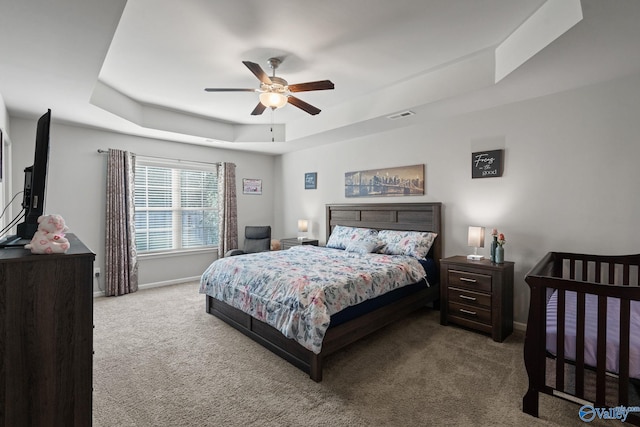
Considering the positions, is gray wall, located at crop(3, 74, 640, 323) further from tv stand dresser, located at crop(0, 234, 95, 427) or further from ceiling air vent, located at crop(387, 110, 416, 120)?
tv stand dresser, located at crop(0, 234, 95, 427)

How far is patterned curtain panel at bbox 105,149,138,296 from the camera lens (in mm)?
4461

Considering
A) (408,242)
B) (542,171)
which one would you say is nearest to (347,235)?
(408,242)

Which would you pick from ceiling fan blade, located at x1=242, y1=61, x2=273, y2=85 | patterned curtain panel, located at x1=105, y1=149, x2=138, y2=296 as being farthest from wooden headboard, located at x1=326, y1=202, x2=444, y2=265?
patterned curtain panel, located at x1=105, y1=149, x2=138, y2=296

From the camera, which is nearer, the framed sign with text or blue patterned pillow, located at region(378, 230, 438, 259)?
the framed sign with text

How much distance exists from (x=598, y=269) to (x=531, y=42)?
6.87 feet

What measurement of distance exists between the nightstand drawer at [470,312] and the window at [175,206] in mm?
4334

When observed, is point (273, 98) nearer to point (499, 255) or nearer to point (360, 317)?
point (360, 317)

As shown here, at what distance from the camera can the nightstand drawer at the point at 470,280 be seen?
10.1 ft

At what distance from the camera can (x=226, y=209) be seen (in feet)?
18.7

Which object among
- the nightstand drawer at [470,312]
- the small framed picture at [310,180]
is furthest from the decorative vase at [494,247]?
the small framed picture at [310,180]

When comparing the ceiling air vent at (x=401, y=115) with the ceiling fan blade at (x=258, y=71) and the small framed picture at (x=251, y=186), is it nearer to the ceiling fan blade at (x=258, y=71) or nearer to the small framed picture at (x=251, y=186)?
the ceiling fan blade at (x=258, y=71)

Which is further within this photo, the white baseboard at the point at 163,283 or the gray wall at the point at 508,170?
the white baseboard at the point at 163,283

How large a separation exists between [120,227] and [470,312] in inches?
192

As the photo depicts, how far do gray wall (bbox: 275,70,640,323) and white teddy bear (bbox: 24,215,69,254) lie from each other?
3.86 metres
